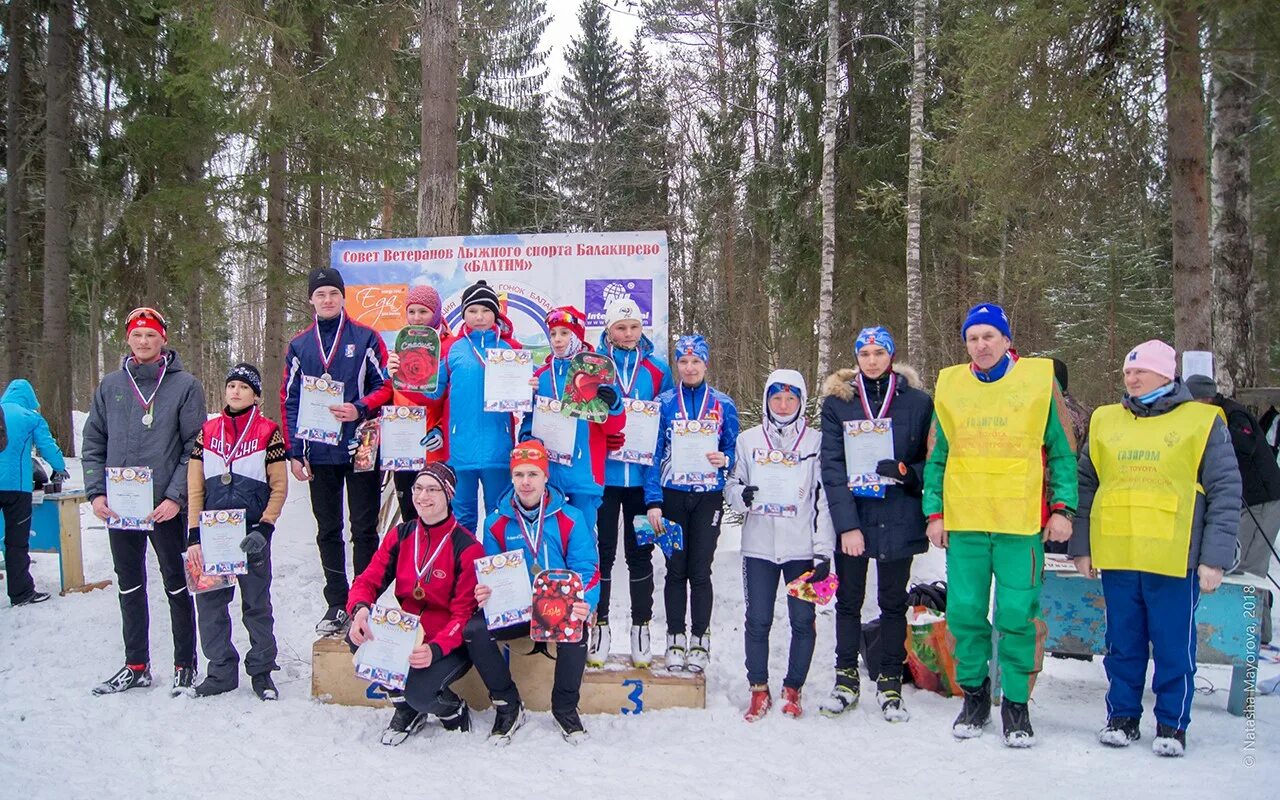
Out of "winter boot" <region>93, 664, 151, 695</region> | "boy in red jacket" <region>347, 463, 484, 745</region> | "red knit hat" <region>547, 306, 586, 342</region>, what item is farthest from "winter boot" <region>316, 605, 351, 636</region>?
"red knit hat" <region>547, 306, 586, 342</region>

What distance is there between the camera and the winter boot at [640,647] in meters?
4.60

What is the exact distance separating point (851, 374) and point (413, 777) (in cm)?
303

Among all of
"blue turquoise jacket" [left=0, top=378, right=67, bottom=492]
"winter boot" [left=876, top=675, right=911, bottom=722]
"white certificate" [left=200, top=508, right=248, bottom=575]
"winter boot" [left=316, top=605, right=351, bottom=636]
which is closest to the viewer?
"winter boot" [left=876, top=675, right=911, bottom=722]

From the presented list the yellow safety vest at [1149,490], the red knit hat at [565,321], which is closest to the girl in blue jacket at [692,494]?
the red knit hat at [565,321]

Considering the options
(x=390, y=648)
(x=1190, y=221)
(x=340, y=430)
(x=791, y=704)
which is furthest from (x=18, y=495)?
(x=1190, y=221)

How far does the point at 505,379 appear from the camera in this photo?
4.40 m

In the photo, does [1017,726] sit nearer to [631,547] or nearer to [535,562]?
[631,547]

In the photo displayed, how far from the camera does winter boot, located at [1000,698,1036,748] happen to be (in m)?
3.88

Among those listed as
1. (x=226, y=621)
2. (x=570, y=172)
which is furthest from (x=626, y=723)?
(x=570, y=172)

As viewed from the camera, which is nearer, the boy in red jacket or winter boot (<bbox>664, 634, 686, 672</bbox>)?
the boy in red jacket

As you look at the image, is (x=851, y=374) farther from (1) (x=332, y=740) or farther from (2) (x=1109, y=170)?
(2) (x=1109, y=170)

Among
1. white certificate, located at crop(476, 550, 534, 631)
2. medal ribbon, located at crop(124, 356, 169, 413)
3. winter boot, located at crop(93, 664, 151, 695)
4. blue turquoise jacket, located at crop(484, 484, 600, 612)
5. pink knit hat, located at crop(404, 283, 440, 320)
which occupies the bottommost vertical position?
winter boot, located at crop(93, 664, 151, 695)

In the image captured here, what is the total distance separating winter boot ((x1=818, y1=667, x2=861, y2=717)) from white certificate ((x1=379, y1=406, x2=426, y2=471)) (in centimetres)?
265

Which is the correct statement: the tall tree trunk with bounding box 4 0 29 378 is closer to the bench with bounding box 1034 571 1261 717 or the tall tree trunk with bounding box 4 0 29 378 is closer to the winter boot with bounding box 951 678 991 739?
the winter boot with bounding box 951 678 991 739
